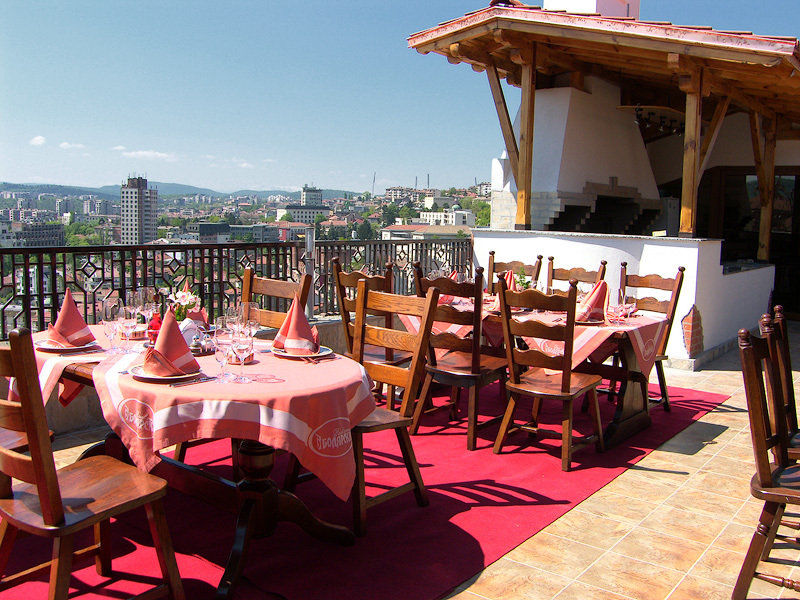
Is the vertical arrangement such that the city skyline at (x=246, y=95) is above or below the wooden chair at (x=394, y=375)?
above

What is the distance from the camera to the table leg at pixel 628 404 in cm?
453

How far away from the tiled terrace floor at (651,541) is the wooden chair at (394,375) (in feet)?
2.07

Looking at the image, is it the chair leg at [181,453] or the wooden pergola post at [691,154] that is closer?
the chair leg at [181,453]

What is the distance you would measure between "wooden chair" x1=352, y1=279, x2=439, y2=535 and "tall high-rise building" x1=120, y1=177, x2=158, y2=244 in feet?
9.53

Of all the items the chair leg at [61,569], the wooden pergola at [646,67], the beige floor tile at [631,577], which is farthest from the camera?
the wooden pergola at [646,67]

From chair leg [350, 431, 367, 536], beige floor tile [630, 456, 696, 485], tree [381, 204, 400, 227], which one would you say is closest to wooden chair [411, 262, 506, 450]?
beige floor tile [630, 456, 696, 485]

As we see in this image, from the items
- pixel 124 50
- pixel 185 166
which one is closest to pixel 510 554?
pixel 124 50

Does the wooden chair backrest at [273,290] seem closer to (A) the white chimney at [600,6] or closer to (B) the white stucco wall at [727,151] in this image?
(A) the white chimney at [600,6]

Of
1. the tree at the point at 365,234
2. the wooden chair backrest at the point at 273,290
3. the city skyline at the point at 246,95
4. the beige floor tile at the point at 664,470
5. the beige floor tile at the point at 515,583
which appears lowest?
the beige floor tile at the point at 664,470

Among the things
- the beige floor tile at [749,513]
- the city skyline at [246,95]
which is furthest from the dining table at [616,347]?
the city skyline at [246,95]

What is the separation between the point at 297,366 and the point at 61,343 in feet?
3.73

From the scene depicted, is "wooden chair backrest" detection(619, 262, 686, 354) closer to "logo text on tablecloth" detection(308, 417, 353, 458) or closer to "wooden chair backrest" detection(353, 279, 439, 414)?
"wooden chair backrest" detection(353, 279, 439, 414)

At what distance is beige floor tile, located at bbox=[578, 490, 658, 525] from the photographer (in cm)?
336

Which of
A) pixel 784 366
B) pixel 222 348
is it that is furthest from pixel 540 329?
pixel 222 348
